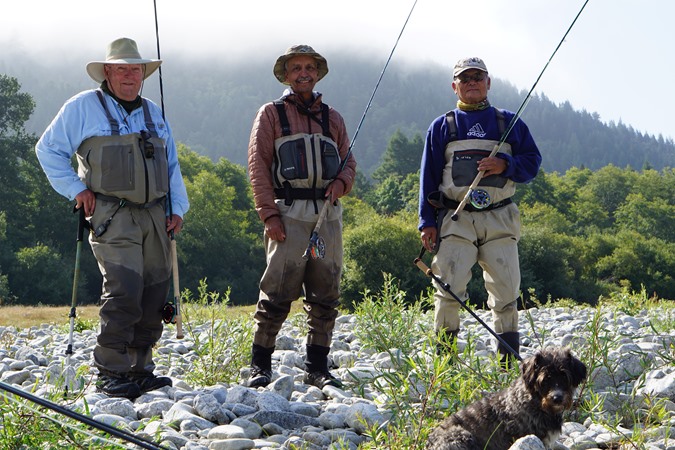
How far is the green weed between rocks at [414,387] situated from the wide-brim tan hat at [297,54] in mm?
1973

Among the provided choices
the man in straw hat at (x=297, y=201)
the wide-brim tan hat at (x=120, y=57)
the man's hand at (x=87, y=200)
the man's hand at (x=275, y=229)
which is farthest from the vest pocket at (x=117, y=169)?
the man's hand at (x=275, y=229)

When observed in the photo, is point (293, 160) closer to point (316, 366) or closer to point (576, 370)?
point (316, 366)

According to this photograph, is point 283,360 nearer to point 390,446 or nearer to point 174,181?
point 174,181

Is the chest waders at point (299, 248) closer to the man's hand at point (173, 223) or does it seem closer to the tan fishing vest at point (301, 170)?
the tan fishing vest at point (301, 170)

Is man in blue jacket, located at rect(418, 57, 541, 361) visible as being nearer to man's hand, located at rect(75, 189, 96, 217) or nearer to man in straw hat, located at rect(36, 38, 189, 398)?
man in straw hat, located at rect(36, 38, 189, 398)

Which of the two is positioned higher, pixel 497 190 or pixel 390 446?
pixel 497 190

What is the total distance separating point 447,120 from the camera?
6.00m

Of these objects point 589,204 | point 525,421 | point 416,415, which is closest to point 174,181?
point 416,415

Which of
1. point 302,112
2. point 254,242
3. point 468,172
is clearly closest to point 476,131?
point 468,172

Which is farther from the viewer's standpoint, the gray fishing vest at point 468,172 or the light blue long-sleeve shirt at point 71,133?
the gray fishing vest at point 468,172

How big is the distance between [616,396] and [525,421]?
3.99 ft

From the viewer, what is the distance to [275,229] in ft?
18.7

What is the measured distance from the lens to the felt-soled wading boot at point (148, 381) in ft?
18.9

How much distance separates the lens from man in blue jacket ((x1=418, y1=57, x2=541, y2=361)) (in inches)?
230
